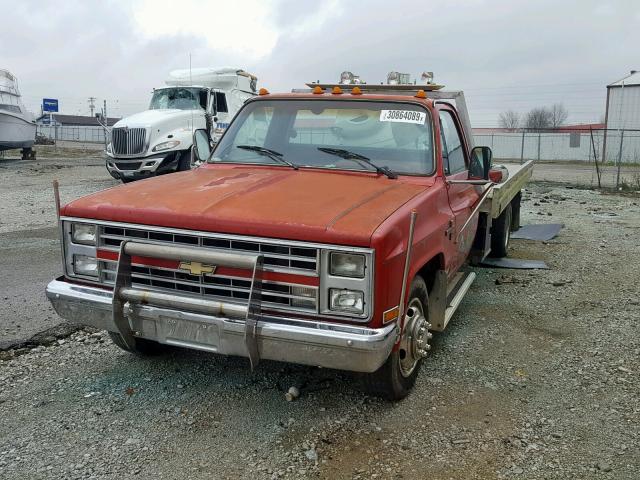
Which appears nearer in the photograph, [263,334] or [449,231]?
[263,334]

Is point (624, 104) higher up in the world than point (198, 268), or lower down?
higher up

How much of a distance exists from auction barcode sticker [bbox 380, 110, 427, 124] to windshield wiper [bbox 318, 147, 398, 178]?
0.41 m

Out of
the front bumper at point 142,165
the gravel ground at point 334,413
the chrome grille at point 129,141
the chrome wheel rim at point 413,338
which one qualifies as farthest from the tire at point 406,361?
the chrome grille at point 129,141

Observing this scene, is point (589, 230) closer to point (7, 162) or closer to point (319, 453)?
point (319, 453)

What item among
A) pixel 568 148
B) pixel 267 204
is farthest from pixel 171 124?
pixel 568 148

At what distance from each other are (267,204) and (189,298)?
726mm

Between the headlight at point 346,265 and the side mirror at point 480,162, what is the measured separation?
2.10 m

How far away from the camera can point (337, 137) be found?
4.82 metres

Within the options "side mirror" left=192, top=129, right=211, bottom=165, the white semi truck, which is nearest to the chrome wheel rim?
"side mirror" left=192, top=129, right=211, bottom=165

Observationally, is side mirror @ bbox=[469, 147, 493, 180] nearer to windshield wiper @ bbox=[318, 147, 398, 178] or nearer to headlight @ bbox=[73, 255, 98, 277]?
windshield wiper @ bbox=[318, 147, 398, 178]

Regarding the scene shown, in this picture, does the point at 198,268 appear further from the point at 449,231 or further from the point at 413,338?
the point at 449,231

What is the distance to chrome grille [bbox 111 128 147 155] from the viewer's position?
15117 millimetres

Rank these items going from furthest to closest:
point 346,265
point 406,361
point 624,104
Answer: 1. point 624,104
2. point 406,361
3. point 346,265

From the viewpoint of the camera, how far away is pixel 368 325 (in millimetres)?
3387
